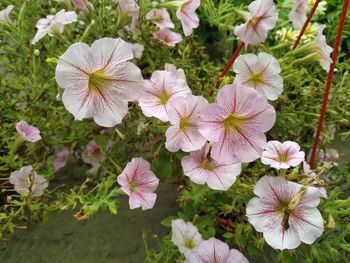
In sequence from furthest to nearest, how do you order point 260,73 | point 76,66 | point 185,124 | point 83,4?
point 83,4 → point 260,73 → point 185,124 → point 76,66

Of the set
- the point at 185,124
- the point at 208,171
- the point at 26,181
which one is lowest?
the point at 26,181

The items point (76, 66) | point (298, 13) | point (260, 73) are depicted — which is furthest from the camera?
point (298, 13)

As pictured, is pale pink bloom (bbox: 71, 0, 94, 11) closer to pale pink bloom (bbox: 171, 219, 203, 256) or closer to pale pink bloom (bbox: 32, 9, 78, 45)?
pale pink bloom (bbox: 32, 9, 78, 45)

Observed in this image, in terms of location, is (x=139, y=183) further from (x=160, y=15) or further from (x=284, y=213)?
(x=160, y=15)

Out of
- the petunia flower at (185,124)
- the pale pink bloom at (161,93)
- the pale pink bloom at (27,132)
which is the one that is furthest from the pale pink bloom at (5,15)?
the petunia flower at (185,124)

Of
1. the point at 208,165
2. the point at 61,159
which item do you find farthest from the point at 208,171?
the point at 61,159

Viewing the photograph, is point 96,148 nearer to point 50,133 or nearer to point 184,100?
point 50,133

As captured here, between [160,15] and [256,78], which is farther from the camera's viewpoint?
[160,15]

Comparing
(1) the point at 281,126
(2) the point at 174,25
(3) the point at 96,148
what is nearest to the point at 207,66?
(2) the point at 174,25

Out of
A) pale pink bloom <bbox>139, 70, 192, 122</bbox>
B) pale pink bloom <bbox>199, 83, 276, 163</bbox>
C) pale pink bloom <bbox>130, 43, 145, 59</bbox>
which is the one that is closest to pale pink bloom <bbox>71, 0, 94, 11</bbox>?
pale pink bloom <bbox>130, 43, 145, 59</bbox>
